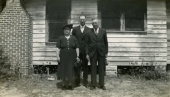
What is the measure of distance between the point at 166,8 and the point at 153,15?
2.82 ft

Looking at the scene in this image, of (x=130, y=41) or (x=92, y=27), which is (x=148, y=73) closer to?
(x=130, y=41)

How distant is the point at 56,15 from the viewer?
28.0 ft

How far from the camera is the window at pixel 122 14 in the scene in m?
8.48

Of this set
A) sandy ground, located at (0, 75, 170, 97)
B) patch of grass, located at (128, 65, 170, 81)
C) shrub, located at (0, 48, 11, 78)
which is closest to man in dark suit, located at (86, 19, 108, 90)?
sandy ground, located at (0, 75, 170, 97)

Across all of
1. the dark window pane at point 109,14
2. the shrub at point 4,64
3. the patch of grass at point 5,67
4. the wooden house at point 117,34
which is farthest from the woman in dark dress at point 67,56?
the dark window pane at point 109,14

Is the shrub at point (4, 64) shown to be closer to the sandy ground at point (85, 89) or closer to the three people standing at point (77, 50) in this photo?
the sandy ground at point (85, 89)

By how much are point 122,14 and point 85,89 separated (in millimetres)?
3901

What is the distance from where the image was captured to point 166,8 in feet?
28.5

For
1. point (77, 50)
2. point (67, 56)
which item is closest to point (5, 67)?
point (67, 56)

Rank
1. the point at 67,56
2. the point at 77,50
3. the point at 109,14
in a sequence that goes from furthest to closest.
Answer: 1. the point at 109,14
2. the point at 77,50
3. the point at 67,56

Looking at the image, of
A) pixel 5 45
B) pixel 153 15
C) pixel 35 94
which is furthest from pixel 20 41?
pixel 153 15

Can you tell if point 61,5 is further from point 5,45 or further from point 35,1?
point 5,45

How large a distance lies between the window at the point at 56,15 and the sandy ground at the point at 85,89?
6.73 feet

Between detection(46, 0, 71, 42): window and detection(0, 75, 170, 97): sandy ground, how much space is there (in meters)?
2.05
